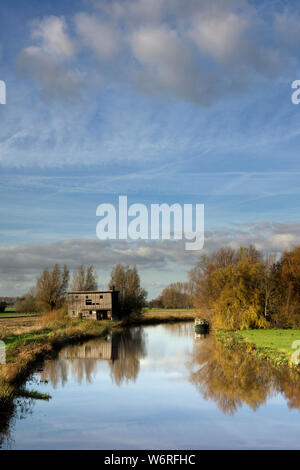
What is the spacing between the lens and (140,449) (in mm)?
9531

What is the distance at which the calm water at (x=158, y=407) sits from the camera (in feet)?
33.6

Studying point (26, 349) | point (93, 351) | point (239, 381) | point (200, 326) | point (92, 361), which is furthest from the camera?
point (200, 326)

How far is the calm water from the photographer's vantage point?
33.6 ft

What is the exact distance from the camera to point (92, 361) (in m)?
23.1

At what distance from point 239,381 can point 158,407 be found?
459cm

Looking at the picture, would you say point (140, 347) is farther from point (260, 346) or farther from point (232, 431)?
point (232, 431)

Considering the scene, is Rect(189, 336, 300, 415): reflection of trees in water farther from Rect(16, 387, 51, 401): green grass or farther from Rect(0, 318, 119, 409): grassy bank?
Rect(0, 318, 119, 409): grassy bank

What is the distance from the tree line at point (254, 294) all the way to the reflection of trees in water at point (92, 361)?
1039cm

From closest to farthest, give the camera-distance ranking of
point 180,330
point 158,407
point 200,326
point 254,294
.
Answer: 1. point 158,407
2. point 254,294
3. point 200,326
4. point 180,330

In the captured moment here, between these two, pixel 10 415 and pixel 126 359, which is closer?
pixel 10 415

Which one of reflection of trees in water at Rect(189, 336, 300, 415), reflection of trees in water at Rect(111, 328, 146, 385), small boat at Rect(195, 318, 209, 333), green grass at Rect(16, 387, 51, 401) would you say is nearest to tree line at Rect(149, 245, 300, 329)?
small boat at Rect(195, 318, 209, 333)

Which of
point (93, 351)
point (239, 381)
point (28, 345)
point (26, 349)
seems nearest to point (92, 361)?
point (26, 349)

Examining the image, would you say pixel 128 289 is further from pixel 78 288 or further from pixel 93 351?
pixel 93 351

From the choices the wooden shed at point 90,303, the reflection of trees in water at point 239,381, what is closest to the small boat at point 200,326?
the wooden shed at point 90,303
